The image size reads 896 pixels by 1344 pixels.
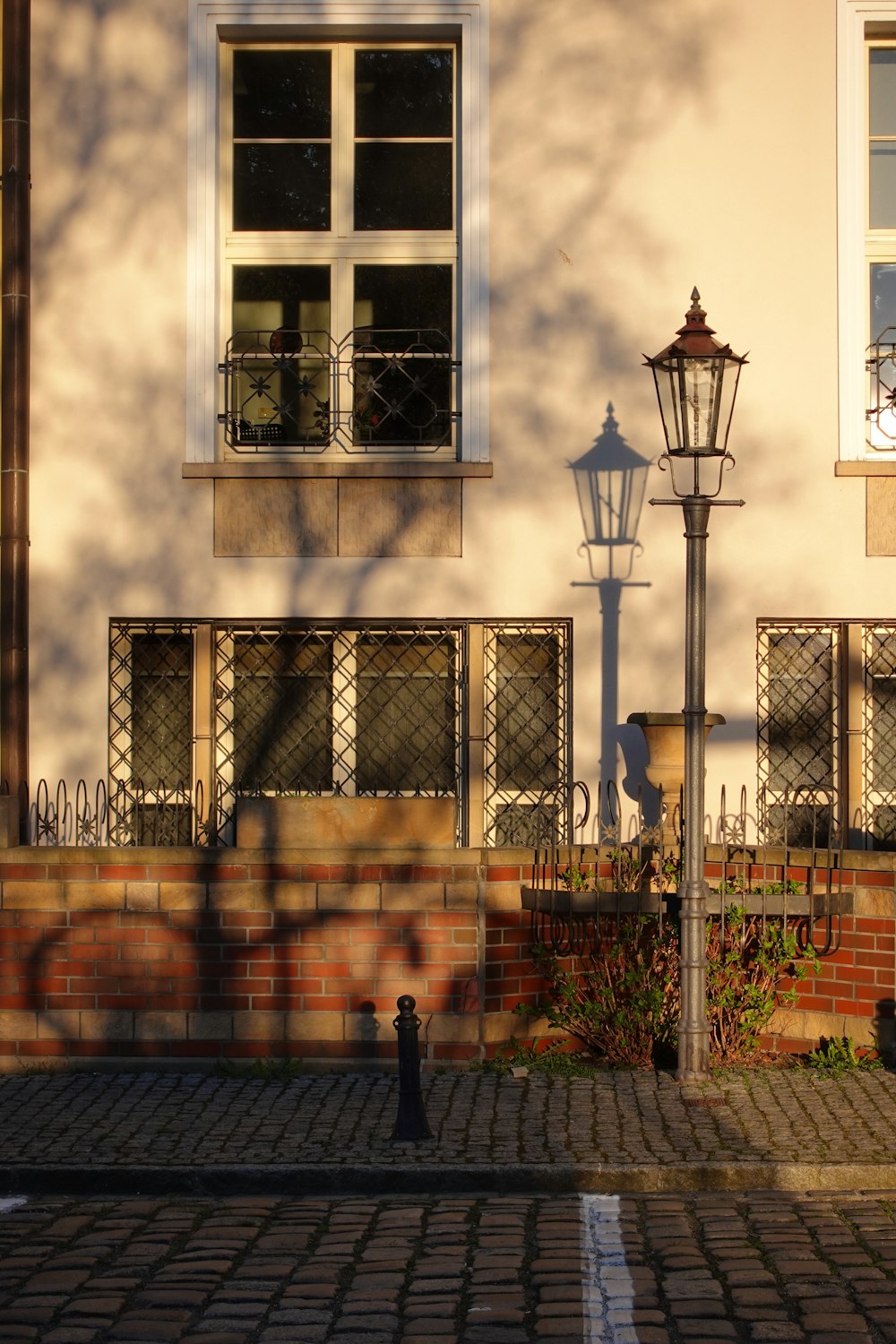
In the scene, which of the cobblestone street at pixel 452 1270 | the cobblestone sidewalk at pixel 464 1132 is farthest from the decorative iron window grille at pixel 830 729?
the cobblestone street at pixel 452 1270

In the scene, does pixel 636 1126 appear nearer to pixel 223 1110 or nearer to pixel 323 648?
pixel 223 1110

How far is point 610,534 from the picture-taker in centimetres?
1095

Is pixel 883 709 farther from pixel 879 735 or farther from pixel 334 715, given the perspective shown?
pixel 334 715

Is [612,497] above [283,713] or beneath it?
above

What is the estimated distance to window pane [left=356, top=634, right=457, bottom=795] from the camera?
11.1 metres

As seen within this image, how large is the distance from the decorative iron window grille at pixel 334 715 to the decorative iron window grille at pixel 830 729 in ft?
4.52

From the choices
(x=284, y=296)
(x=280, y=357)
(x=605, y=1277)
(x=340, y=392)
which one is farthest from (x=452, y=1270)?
(x=284, y=296)

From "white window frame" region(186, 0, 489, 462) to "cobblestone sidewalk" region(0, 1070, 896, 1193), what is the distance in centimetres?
433

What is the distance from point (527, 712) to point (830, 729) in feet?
6.53

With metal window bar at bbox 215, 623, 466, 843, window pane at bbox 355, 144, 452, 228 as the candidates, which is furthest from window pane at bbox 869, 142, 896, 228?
metal window bar at bbox 215, 623, 466, 843

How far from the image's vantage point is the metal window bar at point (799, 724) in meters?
11.0

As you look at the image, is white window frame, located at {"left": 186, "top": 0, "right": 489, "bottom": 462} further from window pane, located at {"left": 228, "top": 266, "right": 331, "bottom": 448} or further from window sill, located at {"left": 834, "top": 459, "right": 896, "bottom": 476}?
window sill, located at {"left": 834, "top": 459, "right": 896, "bottom": 476}

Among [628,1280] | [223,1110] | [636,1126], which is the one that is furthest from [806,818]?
[628,1280]

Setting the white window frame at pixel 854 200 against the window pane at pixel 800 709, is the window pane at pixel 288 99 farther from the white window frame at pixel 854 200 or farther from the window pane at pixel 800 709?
the window pane at pixel 800 709
